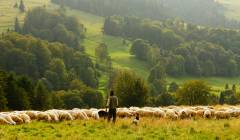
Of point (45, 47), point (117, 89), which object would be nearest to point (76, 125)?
point (117, 89)

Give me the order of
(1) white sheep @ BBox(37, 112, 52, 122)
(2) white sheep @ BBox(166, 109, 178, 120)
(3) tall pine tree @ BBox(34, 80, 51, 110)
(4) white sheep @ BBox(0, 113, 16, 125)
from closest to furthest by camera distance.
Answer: (4) white sheep @ BBox(0, 113, 16, 125) → (1) white sheep @ BBox(37, 112, 52, 122) → (2) white sheep @ BBox(166, 109, 178, 120) → (3) tall pine tree @ BBox(34, 80, 51, 110)

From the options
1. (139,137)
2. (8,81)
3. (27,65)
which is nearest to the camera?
(139,137)

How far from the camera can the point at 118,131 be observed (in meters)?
23.9

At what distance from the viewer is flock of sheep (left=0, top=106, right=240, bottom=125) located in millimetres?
28030

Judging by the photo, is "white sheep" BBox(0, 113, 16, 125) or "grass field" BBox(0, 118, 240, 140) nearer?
"grass field" BBox(0, 118, 240, 140)

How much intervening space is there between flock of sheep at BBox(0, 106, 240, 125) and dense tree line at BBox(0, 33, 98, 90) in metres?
116

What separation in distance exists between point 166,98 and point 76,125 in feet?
314

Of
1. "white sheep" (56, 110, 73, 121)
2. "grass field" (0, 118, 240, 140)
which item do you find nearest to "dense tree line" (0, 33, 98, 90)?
"white sheep" (56, 110, 73, 121)

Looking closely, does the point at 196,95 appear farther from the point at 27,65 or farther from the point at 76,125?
the point at 76,125

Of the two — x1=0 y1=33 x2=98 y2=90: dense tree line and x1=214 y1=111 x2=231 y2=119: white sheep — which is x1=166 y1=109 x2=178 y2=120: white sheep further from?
x1=0 y1=33 x2=98 y2=90: dense tree line

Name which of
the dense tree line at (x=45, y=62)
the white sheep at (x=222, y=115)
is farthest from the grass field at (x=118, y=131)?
the dense tree line at (x=45, y=62)

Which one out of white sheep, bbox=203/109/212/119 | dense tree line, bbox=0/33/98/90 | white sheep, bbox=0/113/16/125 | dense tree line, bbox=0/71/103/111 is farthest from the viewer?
dense tree line, bbox=0/33/98/90

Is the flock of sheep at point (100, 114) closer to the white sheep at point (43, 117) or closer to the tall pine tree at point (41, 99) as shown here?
the white sheep at point (43, 117)

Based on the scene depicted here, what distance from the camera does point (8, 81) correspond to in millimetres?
85562
